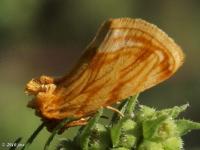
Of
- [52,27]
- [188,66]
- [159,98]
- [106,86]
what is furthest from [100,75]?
[52,27]

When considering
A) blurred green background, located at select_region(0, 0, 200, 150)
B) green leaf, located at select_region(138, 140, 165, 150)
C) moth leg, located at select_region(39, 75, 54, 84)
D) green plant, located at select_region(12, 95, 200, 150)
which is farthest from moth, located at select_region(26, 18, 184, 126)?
blurred green background, located at select_region(0, 0, 200, 150)

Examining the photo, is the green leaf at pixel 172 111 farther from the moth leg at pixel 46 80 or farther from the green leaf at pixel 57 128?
the moth leg at pixel 46 80

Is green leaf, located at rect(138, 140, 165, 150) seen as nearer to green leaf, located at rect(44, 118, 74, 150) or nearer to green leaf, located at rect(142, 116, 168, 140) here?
green leaf, located at rect(142, 116, 168, 140)

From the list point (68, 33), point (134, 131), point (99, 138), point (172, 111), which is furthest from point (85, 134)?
point (68, 33)

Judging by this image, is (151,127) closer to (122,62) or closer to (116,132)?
(116,132)

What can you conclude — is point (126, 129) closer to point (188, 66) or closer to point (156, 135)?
point (156, 135)

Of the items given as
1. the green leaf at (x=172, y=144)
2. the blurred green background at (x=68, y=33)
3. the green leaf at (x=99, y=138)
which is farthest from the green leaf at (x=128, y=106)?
the blurred green background at (x=68, y=33)
